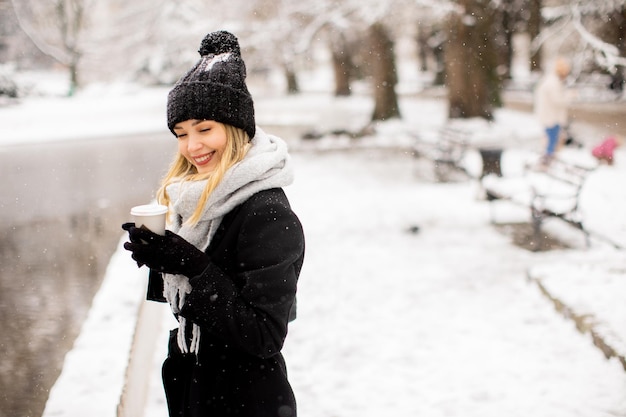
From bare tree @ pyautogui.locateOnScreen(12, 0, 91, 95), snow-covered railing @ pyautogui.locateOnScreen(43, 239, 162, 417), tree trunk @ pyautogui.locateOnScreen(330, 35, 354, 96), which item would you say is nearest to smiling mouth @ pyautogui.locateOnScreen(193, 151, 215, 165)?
snow-covered railing @ pyautogui.locateOnScreen(43, 239, 162, 417)

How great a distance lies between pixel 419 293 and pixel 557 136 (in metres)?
7.31

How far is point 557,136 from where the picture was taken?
12.3 metres

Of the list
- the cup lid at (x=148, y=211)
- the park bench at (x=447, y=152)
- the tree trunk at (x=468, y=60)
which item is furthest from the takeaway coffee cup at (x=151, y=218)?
the tree trunk at (x=468, y=60)

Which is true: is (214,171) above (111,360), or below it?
above

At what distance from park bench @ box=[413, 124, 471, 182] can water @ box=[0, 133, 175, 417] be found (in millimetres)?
5168

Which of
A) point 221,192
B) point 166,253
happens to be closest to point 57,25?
point 221,192

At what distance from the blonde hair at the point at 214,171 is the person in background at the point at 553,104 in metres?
11.0

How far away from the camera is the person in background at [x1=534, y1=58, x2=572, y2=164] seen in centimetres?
1204

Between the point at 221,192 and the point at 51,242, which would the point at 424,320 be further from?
the point at 51,242

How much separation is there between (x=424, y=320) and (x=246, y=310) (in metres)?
4.09

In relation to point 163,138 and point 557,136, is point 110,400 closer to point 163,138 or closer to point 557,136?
point 557,136

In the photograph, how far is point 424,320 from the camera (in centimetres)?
564

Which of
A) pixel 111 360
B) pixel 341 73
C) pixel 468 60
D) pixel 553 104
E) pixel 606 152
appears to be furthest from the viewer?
pixel 341 73

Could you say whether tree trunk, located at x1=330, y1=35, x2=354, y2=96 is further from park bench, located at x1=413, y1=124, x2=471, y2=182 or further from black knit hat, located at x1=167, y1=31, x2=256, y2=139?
black knit hat, located at x1=167, y1=31, x2=256, y2=139
